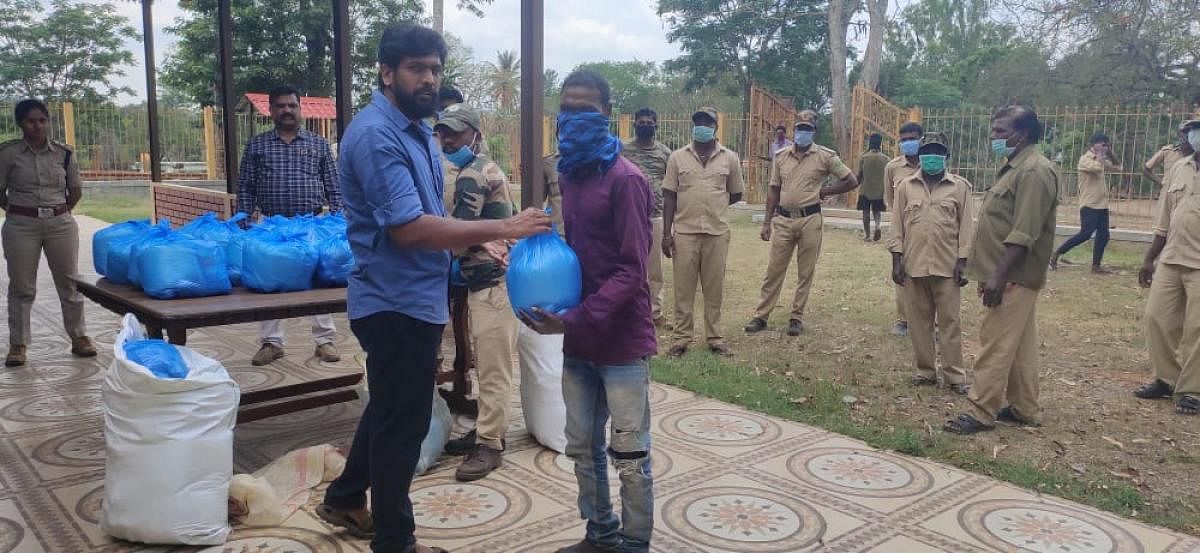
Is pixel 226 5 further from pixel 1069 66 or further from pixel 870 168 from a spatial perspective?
pixel 1069 66

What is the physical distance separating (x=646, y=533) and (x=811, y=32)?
98.8 feet

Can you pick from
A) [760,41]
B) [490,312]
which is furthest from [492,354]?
[760,41]

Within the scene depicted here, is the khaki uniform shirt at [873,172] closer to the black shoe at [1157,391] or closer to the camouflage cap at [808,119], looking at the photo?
the camouflage cap at [808,119]

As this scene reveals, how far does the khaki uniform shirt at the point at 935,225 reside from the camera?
5.38m

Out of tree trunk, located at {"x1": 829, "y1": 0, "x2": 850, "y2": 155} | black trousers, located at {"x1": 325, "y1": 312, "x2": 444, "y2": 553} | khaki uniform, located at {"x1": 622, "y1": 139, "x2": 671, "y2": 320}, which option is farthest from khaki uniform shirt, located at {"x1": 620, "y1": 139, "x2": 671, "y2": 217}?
tree trunk, located at {"x1": 829, "y1": 0, "x2": 850, "y2": 155}

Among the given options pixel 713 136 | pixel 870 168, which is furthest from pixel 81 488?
pixel 870 168

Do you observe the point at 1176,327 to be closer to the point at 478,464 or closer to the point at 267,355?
the point at 478,464

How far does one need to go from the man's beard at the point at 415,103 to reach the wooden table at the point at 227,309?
1345 millimetres

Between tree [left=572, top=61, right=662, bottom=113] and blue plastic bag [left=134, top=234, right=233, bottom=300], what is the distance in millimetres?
48014

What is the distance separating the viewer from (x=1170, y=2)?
59.6ft

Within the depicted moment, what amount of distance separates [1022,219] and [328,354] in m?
4.56

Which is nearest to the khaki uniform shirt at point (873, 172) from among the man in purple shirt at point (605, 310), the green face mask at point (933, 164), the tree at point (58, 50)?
the green face mask at point (933, 164)

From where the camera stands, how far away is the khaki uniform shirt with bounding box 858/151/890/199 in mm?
13133

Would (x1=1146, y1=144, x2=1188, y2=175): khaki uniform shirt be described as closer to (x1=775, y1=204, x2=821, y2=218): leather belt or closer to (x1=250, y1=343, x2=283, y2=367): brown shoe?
(x1=775, y1=204, x2=821, y2=218): leather belt
